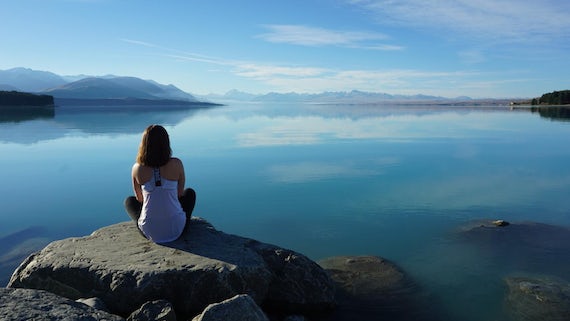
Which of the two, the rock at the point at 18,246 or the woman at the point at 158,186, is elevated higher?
the woman at the point at 158,186

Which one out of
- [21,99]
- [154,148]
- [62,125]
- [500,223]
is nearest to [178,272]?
[154,148]

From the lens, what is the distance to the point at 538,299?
7.20m

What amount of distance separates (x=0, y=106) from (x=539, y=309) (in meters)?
110

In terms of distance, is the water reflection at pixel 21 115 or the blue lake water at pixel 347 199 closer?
the blue lake water at pixel 347 199

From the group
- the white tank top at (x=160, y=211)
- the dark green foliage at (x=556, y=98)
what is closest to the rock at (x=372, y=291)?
the white tank top at (x=160, y=211)

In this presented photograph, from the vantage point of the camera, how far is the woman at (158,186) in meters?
6.51

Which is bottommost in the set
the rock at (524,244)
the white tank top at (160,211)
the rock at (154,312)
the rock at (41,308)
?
the rock at (524,244)

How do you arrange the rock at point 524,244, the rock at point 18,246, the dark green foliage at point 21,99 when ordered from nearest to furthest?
the rock at point 18,246, the rock at point 524,244, the dark green foliage at point 21,99

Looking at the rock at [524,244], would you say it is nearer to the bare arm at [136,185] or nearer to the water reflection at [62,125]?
the bare arm at [136,185]

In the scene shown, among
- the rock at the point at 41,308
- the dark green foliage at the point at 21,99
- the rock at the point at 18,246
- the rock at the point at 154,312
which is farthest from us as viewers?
the dark green foliage at the point at 21,99

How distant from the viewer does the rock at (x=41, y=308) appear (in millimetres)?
4652

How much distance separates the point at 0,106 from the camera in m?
95.6

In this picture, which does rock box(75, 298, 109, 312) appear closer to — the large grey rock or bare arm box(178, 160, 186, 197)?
the large grey rock

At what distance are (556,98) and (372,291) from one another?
377ft
